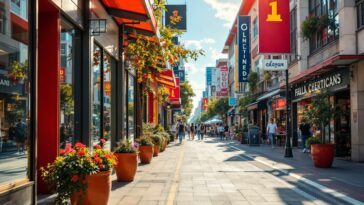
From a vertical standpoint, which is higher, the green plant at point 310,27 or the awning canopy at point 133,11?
the green plant at point 310,27

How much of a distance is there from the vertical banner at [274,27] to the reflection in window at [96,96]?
34.3 ft

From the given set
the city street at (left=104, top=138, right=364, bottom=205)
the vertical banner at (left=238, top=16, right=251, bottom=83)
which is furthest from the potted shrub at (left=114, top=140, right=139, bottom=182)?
the vertical banner at (left=238, top=16, right=251, bottom=83)

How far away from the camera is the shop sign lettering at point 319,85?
775 inches

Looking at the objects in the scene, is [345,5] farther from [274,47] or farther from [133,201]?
[133,201]

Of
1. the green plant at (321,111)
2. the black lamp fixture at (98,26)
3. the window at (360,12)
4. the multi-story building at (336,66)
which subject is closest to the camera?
the black lamp fixture at (98,26)

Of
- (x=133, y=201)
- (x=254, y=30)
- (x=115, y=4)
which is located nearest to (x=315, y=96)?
(x=115, y=4)

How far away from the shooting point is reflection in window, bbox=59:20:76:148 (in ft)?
31.8

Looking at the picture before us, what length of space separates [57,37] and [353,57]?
11.5m

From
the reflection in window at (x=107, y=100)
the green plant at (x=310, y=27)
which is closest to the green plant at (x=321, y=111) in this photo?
the reflection in window at (x=107, y=100)

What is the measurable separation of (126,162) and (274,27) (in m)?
13.3

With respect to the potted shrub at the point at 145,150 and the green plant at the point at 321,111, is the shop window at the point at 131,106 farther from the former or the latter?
the green plant at the point at 321,111

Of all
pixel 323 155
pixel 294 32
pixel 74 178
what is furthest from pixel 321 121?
pixel 294 32

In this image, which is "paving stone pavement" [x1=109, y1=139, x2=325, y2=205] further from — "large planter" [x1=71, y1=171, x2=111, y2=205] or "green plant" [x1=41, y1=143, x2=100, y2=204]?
"green plant" [x1=41, y1=143, x2=100, y2=204]

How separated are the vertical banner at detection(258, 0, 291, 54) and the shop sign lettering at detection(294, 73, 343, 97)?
2.22m
